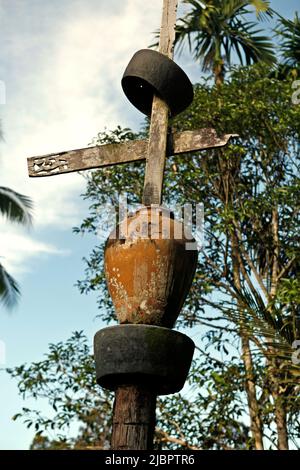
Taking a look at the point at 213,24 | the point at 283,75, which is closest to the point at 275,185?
the point at 283,75

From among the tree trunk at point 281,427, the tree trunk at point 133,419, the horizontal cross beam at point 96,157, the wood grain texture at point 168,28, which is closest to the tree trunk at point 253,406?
the tree trunk at point 281,427

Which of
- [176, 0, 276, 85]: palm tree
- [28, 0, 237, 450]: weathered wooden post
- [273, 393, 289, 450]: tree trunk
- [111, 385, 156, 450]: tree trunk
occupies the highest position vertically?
[176, 0, 276, 85]: palm tree

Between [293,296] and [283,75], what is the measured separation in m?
4.78

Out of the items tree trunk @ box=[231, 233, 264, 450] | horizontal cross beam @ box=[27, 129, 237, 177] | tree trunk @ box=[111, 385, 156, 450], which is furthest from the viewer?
tree trunk @ box=[231, 233, 264, 450]

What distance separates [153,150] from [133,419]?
1.41 m

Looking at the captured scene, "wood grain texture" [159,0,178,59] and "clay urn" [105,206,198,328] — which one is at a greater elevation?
"wood grain texture" [159,0,178,59]

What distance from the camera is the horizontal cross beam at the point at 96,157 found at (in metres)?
3.77

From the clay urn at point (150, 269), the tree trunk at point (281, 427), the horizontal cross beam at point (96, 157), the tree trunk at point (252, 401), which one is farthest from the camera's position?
the tree trunk at point (252, 401)

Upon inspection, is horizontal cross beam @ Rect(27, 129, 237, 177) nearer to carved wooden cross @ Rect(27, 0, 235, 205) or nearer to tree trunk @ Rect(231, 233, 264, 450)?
carved wooden cross @ Rect(27, 0, 235, 205)

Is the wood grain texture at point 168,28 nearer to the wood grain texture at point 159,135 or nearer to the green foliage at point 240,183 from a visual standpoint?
the wood grain texture at point 159,135

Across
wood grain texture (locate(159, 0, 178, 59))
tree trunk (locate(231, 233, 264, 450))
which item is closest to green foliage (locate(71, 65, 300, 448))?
tree trunk (locate(231, 233, 264, 450))

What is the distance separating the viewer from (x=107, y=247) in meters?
3.44

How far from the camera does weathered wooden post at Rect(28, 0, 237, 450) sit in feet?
10.2

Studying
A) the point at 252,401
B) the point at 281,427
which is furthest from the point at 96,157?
the point at 252,401
